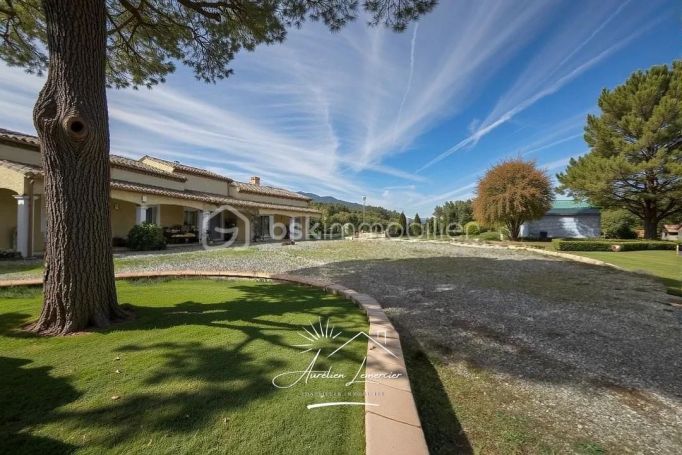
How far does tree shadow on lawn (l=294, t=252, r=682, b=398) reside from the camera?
307 centimetres

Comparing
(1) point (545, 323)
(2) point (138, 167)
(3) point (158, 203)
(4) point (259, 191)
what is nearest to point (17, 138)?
(2) point (138, 167)

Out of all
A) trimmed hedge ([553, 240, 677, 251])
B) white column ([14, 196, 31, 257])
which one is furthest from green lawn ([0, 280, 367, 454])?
trimmed hedge ([553, 240, 677, 251])

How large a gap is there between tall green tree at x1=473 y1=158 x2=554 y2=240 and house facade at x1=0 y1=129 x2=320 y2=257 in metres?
14.9

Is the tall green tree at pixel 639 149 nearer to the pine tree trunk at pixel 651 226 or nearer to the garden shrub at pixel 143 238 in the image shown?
the pine tree trunk at pixel 651 226

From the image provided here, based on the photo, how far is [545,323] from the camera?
14.8 ft

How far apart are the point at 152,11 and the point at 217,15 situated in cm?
188

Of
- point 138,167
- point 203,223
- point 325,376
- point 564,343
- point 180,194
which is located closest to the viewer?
point 325,376

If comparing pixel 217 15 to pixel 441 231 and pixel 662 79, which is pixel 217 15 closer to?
pixel 662 79

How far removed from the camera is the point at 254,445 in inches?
67.1

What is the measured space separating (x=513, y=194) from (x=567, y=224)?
1329 cm

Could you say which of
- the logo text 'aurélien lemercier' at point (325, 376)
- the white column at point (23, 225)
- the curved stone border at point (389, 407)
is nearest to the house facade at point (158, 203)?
the white column at point (23, 225)

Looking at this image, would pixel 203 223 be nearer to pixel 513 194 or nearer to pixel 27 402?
→ pixel 27 402

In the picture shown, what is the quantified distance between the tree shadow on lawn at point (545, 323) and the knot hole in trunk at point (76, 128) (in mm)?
4810

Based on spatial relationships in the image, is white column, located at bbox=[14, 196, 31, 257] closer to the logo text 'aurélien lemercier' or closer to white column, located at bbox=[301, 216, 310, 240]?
the logo text 'aurélien lemercier'
